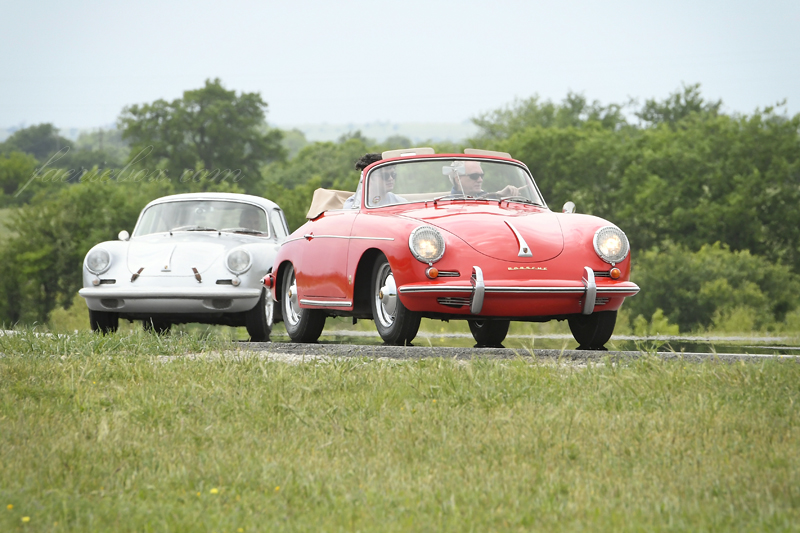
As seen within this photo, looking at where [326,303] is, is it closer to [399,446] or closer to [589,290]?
[589,290]

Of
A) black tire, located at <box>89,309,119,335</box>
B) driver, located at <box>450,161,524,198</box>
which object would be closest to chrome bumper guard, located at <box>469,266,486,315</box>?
driver, located at <box>450,161,524,198</box>

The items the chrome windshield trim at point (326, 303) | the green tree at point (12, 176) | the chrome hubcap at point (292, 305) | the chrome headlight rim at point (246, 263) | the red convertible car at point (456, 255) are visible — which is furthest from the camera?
the green tree at point (12, 176)

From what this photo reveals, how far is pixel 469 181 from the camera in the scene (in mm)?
9039

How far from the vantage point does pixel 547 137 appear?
60.0 meters

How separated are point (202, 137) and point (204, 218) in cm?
5940

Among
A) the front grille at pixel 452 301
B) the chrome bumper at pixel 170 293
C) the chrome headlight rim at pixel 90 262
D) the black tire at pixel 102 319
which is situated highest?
the front grille at pixel 452 301

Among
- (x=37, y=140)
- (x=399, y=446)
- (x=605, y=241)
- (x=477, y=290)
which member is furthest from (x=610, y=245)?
(x=37, y=140)

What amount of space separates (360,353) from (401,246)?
3.30 ft

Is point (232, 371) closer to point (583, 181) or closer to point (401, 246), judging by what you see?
point (401, 246)

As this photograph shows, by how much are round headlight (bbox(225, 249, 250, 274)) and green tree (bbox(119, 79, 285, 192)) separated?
5665 centimetres

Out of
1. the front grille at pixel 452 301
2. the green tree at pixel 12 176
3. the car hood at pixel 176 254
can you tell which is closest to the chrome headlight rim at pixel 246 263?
the car hood at pixel 176 254

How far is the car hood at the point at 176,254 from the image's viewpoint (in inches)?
429

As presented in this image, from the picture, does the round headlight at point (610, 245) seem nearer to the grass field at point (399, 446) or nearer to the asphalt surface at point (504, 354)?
the asphalt surface at point (504, 354)

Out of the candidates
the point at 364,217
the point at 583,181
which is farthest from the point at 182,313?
the point at 583,181
